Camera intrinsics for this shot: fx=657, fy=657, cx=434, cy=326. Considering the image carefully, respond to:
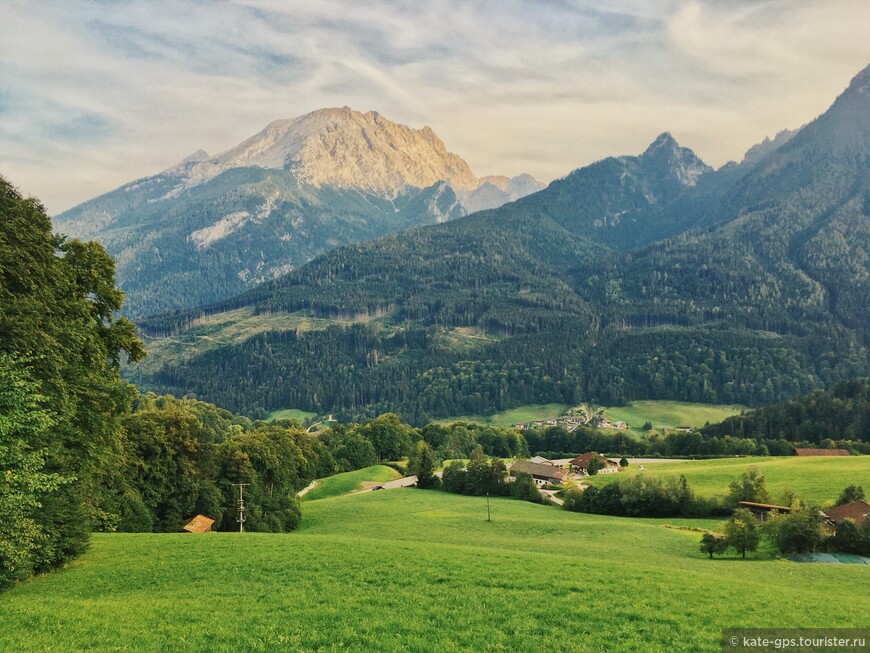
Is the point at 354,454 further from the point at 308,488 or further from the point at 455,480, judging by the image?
the point at 455,480

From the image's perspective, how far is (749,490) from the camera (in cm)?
8238

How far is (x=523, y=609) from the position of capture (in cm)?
2364

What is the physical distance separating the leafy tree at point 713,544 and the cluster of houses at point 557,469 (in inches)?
2426

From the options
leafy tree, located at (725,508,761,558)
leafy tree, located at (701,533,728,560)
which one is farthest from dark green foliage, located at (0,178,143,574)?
leafy tree, located at (725,508,761,558)

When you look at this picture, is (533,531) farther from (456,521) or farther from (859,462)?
(859,462)

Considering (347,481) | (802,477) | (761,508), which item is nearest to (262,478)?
(347,481)

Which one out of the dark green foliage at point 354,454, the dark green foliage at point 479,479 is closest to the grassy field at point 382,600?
the dark green foliage at point 479,479

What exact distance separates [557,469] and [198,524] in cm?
8136

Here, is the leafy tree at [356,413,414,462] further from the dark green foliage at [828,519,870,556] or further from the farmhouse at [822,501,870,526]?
the dark green foliage at [828,519,870,556]

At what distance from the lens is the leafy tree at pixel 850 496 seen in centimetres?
7288

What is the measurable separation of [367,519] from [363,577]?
49.6 metres

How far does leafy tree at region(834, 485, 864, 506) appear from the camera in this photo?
7288 cm

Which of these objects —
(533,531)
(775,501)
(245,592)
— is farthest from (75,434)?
(775,501)

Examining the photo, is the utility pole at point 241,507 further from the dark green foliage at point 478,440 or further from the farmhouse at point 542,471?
the dark green foliage at point 478,440
